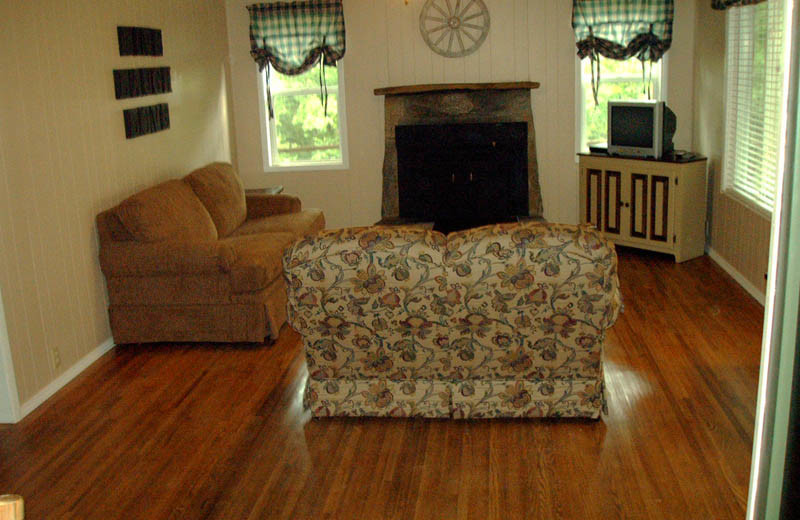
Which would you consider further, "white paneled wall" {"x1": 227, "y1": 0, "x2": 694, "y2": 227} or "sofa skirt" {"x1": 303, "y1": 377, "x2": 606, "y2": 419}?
"white paneled wall" {"x1": 227, "y1": 0, "x2": 694, "y2": 227}

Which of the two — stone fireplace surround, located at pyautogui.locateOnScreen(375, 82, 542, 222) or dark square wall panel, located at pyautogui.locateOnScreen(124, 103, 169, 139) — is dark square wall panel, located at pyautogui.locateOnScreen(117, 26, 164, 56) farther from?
stone fireplace surround, located at pyautogui.locateOnScreen(375, 82, 542, 222)

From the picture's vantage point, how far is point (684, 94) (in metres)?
6.95

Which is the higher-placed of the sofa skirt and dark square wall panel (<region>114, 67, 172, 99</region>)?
dark square wall panel (<region>114, 67, 172, 99</region>)

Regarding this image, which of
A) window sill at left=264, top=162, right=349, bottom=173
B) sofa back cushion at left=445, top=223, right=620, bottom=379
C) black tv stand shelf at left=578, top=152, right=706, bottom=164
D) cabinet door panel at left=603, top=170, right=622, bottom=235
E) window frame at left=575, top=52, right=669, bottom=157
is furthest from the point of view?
window sill at left=264, top=162, right=349, bottom=173

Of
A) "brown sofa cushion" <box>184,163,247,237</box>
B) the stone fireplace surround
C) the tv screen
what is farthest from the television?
"brown sofa cushion" <box>184,163,247,237</box>

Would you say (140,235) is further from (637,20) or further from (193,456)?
(637,20)

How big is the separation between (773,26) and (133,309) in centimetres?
423

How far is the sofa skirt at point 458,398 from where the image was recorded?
3.57 metres

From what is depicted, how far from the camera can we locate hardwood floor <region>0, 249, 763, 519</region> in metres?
3.01

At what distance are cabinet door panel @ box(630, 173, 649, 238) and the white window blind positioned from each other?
62cm

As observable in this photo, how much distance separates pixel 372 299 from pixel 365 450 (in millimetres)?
655

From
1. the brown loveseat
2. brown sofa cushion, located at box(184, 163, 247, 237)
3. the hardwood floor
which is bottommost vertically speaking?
the hardwood floor

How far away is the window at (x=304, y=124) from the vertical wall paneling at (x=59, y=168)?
1869mm

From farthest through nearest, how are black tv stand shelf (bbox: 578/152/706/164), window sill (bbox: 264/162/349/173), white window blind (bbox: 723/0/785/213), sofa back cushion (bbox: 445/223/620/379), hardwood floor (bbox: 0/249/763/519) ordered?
1. window sill (bbox: 264/162/349/173)
2. black tv stand shelf (bbox: 578/152/706/164)
3. white window blind (bbox: 723/0/785/213)
4. sofa back cushion (bbox: 445/223/620/379)
5. hardwood floor (bbox: 0/249/763/519)
